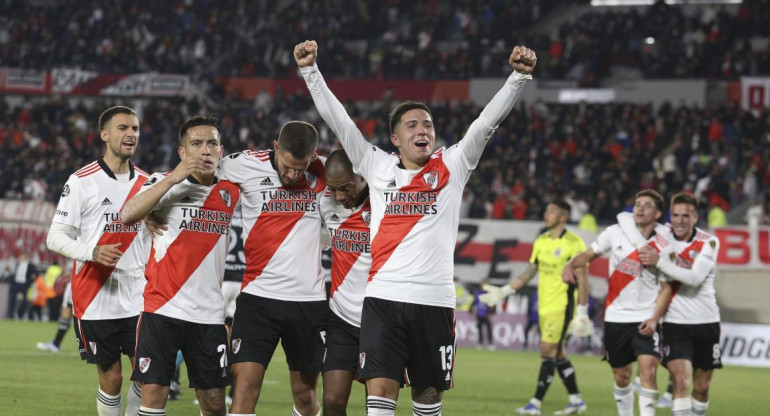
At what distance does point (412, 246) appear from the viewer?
7031 millimetres

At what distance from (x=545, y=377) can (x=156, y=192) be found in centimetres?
764

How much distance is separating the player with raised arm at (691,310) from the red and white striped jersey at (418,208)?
4.29 metres

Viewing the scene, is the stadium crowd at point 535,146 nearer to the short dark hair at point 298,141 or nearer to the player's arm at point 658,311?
the player's arm at point 658,311

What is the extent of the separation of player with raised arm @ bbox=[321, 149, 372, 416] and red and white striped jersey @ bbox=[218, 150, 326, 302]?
0.17 metres

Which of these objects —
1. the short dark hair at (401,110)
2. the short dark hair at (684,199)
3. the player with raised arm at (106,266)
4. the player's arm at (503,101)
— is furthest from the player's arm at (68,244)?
the short dark hair at (684,199)

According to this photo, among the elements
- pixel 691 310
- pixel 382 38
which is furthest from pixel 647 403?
pixel 382 38

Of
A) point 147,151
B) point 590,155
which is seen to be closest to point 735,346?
point 590,155

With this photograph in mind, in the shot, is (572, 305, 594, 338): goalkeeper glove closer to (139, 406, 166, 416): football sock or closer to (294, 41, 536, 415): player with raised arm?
(294, 41, 536, 415): player with raised arm

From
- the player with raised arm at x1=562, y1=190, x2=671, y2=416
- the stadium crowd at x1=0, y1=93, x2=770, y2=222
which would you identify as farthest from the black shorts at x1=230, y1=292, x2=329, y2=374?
the stadium crowd at x1=0, y1=93, x2=770, y2=222

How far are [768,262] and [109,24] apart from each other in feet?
95.7

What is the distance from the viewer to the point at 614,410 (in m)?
14.1

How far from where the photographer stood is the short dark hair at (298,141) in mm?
7484

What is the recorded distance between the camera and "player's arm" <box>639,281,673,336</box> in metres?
10.7

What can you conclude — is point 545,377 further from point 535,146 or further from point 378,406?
point 535,146
